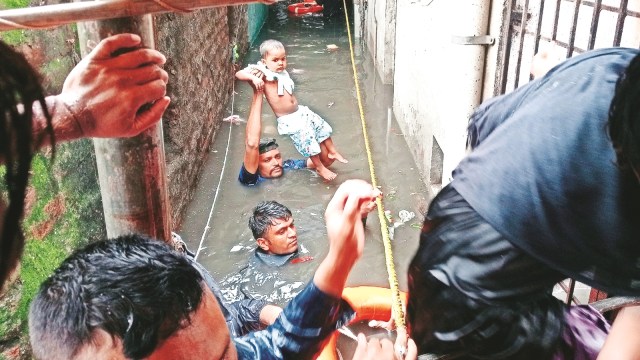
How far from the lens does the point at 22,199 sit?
771 millimetres

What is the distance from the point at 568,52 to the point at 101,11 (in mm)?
2135

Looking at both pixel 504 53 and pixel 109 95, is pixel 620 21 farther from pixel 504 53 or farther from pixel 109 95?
pixel 109 95

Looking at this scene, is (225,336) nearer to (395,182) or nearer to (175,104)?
(175,104)

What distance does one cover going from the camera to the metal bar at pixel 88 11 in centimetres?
99

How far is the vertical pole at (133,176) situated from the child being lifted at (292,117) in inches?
163

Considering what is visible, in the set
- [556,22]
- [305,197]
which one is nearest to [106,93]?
[556,22]

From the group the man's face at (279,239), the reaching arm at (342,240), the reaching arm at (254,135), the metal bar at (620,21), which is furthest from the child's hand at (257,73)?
the reaching arm at (342,240)

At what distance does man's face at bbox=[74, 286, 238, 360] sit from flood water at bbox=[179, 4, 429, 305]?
252 cm

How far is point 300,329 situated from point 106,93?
2.54 ft

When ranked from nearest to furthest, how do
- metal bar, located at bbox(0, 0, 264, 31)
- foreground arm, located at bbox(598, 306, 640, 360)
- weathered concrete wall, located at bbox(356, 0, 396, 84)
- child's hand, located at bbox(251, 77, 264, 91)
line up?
metal bar, located at bbox(0, 0, 264, 31), foreground arm, located at bbox(598, 306, 640, 360), child's hand, located at bbox(251, 77, 264, 91), weathered concrete wall, located at bbox(356, 0, 396, 84)

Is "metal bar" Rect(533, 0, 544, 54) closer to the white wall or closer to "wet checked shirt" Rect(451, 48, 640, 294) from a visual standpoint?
"wet checked shirt" Rect(451, 48, 640, 294)

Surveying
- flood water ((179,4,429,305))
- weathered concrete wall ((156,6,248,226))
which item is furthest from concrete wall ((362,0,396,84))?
weathered concrete wall ((156,6,248,226))

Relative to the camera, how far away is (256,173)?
5391 millimetres

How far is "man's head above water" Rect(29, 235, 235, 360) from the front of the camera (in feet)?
3.79
